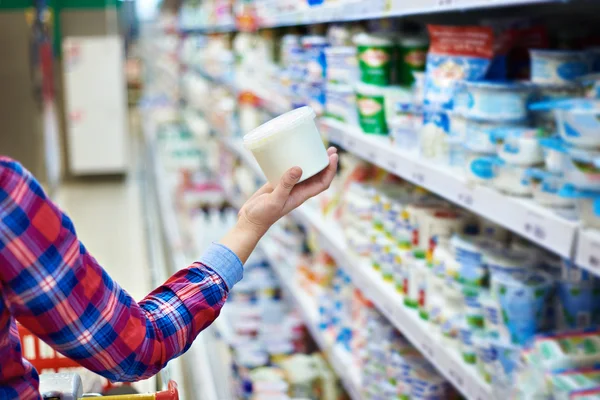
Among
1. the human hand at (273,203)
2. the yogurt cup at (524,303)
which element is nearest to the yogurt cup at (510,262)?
the yogurt cup at (524,303)

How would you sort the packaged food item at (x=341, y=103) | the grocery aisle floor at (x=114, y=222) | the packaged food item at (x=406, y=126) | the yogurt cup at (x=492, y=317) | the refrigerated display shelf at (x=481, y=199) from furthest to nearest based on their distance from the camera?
1. the grocery aisle floor at (x=114, y=222)
2. the packaged food item at (x=341, y=103)
3. the packaged food item at (x=406, y=126)
4. the yogurt cup at (x=492, y=317)
5. the refrigerated display shelf at (x=481, y=199)

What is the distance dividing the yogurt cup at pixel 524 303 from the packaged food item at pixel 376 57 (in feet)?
3.15

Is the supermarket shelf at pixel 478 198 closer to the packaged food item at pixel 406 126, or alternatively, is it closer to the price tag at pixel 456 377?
the packaged food item at pixel 406 126

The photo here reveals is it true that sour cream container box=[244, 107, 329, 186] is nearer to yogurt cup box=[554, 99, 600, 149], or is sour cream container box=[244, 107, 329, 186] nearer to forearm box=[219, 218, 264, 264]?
forearm box=[219, 218, 264, 264]

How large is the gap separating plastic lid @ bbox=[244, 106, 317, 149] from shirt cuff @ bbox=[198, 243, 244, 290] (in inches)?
10.3

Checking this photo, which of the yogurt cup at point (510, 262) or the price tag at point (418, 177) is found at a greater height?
the price tag at point (418, 177)

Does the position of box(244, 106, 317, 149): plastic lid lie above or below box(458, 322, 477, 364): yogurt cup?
above

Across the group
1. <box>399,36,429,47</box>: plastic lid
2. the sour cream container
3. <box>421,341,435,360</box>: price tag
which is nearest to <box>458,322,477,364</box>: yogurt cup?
<box>421,341,435,360</box>: price tag

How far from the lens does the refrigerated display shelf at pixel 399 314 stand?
161 centimetres

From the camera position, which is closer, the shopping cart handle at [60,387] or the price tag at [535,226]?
the price tag at [535,226]

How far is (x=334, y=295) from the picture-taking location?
9.46 ft

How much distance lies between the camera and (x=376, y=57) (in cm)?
229

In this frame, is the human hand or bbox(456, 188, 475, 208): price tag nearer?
the human hand

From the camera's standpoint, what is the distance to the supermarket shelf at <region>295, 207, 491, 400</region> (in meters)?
1.61
